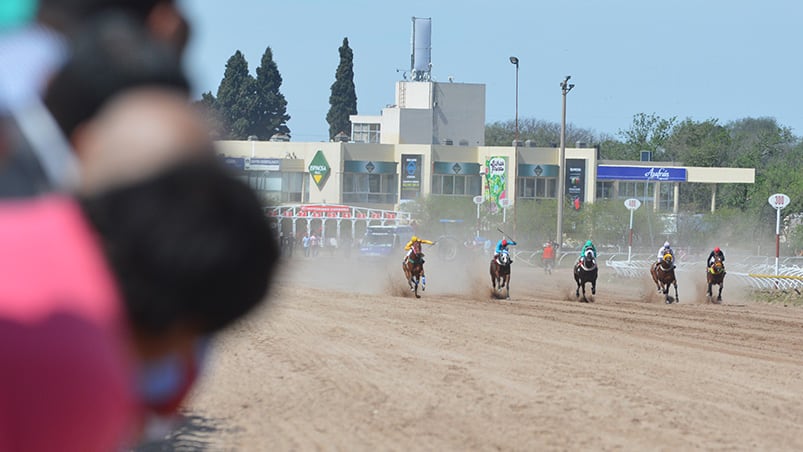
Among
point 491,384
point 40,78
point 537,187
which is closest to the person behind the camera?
point 40,78

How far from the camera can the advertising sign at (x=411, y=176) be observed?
94688 millimetres

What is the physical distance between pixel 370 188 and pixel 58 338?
9294 cm

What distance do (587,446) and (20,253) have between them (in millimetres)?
8745

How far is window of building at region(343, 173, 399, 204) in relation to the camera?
92500mm

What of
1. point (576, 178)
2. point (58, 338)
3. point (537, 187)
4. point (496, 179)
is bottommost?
point (58, 338)

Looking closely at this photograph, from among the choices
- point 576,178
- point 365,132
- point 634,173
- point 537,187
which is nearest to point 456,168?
point 537,187

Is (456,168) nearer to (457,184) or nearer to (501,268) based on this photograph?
(457,184)

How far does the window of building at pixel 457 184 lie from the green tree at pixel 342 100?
23198 millimetres

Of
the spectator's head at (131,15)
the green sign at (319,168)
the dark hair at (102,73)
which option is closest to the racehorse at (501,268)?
the spectator's head at (131,15)

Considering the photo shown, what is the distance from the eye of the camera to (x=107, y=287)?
4.12 ft

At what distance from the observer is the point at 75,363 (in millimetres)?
1223

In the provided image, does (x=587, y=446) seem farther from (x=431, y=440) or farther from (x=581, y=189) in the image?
(x=581, y=189)

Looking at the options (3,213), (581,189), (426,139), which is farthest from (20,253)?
(426,139)

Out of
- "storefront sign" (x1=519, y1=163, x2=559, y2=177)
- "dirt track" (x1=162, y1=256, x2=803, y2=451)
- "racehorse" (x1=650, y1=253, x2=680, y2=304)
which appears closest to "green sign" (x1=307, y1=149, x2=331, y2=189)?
"storefront sign" (x1=519, y1=163, x2=559, y2=177)
